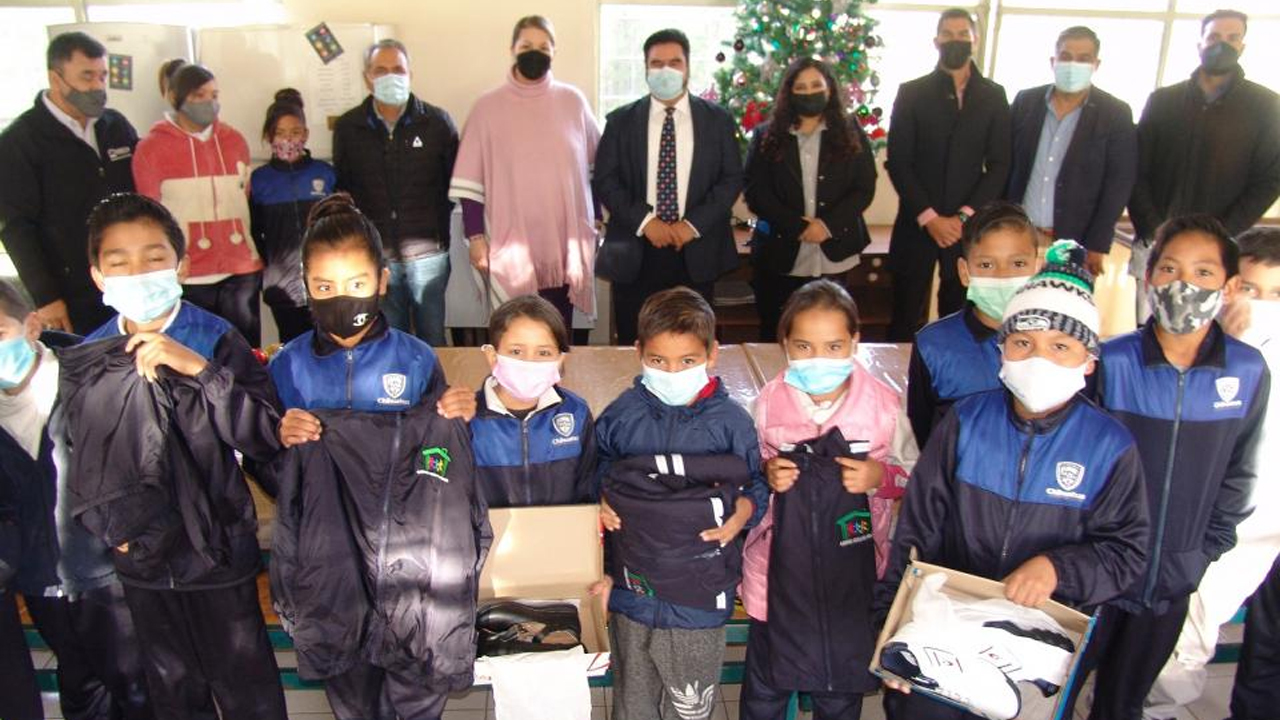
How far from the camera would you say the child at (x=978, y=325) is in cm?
246

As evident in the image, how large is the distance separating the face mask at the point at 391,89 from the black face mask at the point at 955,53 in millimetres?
2457

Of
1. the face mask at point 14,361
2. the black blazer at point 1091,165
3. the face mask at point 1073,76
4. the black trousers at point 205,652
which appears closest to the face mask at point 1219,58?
the black blazer at point 1091,165

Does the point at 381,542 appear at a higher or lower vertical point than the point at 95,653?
higher

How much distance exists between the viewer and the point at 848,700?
2.36 metres

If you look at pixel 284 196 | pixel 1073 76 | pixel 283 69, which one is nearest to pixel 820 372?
pixel 1073 76

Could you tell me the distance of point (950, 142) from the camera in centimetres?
411

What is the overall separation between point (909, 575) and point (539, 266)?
267cm

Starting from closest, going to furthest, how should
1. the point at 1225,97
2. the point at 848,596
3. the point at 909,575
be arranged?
the point at 909,575 → the point at 848,596 → the point at 1225,97

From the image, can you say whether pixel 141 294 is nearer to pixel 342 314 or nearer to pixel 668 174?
pixel 342 314

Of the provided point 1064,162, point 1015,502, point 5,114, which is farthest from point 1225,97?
point 5,114

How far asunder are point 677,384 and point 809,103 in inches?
86.0

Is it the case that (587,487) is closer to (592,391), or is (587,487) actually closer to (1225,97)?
(592,391)

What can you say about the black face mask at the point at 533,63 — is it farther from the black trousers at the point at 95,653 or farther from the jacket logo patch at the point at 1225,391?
the jacket logo patch at the point at 1225,391

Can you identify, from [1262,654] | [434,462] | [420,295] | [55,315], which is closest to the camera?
[434,462]
